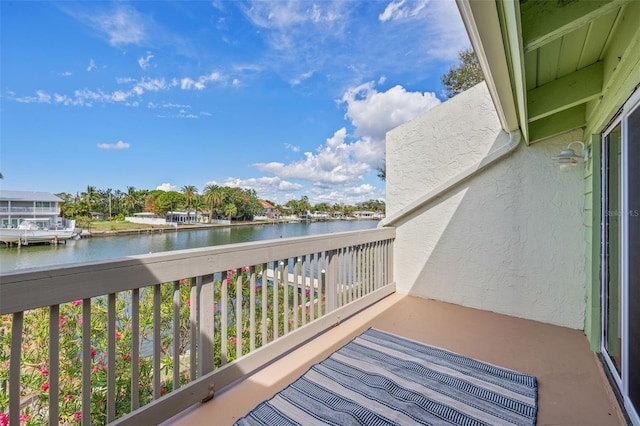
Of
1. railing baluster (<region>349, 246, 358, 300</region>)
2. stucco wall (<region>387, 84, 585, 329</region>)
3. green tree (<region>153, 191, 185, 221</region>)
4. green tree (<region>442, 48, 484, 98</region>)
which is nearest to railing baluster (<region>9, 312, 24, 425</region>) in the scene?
railing baluster (<region>349, 246, 358, 300</region>)

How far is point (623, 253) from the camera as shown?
1693mm

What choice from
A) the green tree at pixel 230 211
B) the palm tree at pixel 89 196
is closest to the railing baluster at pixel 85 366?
the palm tree at pixel 89 196

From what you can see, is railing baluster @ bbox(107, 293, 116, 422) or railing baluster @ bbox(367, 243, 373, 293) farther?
railing baluster @ bbox(367, 243, 373, 293)

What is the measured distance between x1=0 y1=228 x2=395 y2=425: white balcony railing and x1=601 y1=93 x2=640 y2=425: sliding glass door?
2.03 meters

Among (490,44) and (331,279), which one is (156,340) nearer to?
(331,279)

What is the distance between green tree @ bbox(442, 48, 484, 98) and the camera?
8078mm

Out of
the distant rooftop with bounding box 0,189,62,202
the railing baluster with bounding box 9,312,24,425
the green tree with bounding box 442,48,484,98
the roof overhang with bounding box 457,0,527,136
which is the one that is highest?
the green tree with bounding box 442,48,484,98

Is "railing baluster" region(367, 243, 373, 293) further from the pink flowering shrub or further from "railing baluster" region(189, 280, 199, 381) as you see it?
"railing baluster" region(189, 280, 199, 381)

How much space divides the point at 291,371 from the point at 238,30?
837 centimetres

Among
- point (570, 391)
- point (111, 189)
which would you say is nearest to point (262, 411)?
point (570, 391)

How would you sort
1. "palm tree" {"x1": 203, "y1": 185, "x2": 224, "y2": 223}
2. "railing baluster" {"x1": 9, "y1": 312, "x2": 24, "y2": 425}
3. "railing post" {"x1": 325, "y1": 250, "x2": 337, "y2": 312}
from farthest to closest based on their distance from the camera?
1. "palm tree" {"x1": 203, "y1": 185, "x2": 224, "y2": 223}
2. "railing post" {"x1": 325, "y1": 250, "x2": 337, "y2": 312}
3. "railing baluster" {"x1": 9, "y1": 312, "x2": 24, "y2": 425}

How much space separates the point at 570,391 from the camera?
6.08ft

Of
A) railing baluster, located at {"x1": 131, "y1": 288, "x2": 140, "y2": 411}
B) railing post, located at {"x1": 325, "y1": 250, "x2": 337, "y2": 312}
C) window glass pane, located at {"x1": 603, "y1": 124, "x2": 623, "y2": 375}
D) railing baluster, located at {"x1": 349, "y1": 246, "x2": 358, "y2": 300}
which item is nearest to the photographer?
railing baluster, located at {"x1": 131, "y1": 288, "x2": 140, "y2": 411}

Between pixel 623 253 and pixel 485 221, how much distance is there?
159 cm
